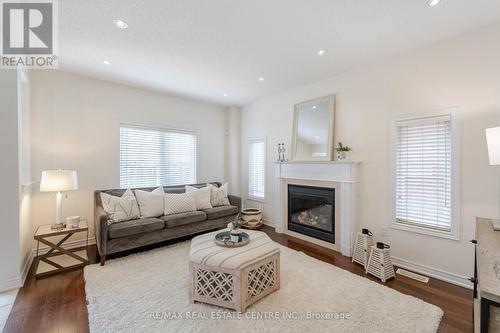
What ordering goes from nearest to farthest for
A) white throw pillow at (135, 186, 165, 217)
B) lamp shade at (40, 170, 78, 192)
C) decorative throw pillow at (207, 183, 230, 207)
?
lamp shade at (40, 170, 78, 192) → white throw pillow at (135, 186, 165, 217) → decorative throw pillow at (207, 183, 230, 207)

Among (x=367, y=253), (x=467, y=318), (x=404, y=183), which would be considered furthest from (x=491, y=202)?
(x=367, y=253)

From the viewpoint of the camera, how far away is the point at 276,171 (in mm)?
4461

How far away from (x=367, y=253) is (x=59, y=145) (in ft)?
15.7

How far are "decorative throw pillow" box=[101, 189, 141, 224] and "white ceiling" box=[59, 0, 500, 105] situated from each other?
6.52 feet

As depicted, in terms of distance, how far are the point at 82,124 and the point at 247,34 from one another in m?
3.09

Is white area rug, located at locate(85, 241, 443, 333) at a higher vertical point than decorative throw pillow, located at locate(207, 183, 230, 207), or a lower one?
lower

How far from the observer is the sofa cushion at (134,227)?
9.82 feet

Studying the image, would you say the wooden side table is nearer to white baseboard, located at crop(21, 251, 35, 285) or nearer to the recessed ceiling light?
white baseboard, located at crop(21, 251, 35, 285)

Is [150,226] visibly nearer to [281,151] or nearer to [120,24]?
[120,24]

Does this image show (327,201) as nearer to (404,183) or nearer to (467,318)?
(404,183)

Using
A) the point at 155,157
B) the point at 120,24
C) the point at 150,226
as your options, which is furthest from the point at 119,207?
the point at 120,24

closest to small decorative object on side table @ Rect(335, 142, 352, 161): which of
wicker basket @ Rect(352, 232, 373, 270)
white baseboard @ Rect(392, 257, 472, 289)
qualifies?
wicker basket @ Rect(352, 232, 373, 270)

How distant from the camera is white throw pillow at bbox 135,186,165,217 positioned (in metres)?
3.56

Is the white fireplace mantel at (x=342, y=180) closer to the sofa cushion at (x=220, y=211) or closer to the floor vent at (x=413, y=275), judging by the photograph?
the floor vent at (x=413, y=275)
